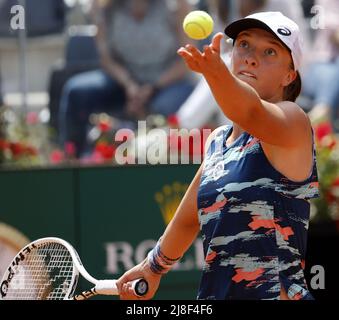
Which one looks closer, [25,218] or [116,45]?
[25,218]

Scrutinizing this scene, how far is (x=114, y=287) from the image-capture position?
3.41m

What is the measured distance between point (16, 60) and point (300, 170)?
4.59 meters

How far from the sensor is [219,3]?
22.2 ft

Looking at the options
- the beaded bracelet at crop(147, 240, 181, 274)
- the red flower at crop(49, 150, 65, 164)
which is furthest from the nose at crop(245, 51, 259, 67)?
the red flower at crop(49, 150, 65, 164)

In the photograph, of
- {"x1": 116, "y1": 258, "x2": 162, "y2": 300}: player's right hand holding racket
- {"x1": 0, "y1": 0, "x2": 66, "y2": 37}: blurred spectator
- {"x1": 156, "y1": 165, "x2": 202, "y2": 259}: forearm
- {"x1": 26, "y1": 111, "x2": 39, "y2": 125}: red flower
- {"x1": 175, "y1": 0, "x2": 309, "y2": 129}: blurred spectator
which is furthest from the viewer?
{"x1": 0, "y1": 0, "x2": 66, "y2": 37}: blurred spectator

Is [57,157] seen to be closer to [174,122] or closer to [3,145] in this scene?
[3,145]

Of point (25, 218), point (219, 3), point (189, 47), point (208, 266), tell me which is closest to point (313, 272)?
point (25, 218)

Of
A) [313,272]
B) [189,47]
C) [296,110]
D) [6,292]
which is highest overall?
[189,47]

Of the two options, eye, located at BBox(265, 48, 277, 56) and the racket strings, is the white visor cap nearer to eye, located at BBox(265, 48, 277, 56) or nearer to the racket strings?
eye, located at BBox(265, 48, 277, 56)

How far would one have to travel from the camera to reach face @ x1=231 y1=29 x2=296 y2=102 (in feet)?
9.68

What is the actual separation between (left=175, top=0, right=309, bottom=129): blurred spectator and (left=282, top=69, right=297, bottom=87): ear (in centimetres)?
354

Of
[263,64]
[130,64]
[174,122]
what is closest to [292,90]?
[263,64]

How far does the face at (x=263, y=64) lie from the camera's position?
2951mm
